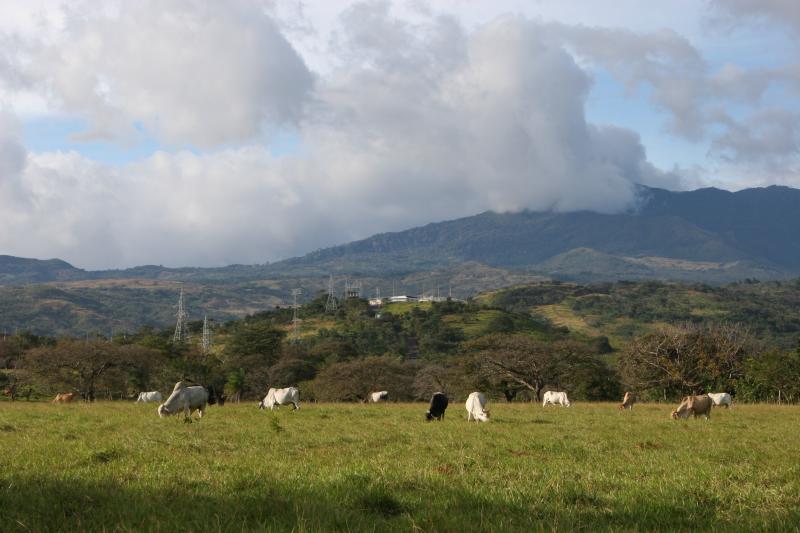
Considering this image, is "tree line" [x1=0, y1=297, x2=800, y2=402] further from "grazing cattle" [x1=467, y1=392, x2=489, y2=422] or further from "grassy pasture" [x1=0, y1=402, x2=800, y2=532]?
"grassy pasture" [x1=0, y1=402, x2=800, y2=532]

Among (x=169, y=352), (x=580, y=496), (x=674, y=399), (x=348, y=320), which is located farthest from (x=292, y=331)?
(x=580, y=496)

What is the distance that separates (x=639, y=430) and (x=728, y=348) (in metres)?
38.7

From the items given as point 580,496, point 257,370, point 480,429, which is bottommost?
point 257,370

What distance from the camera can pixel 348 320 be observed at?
16938 centimetres

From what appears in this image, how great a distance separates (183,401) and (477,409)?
10.1 m

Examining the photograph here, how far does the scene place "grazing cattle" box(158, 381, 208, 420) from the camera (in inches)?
910

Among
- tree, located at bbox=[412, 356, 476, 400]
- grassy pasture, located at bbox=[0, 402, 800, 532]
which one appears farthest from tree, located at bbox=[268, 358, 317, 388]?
grassy pasture, located at bbox=[0, 402, 800, 532]

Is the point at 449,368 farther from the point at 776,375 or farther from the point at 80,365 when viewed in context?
the point at 80,365

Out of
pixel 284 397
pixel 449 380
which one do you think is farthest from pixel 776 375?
pixel 284 397

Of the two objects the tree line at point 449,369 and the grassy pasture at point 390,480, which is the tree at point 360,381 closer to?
the tree line at point 449,369

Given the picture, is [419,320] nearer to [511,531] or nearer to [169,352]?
[169,352]

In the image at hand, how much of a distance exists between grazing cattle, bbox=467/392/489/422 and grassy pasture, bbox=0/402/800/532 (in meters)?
5.68

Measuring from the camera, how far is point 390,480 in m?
9.50

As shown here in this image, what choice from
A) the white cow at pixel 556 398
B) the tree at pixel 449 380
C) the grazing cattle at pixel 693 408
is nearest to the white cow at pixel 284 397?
the grazing cattle at pixel 693 408
